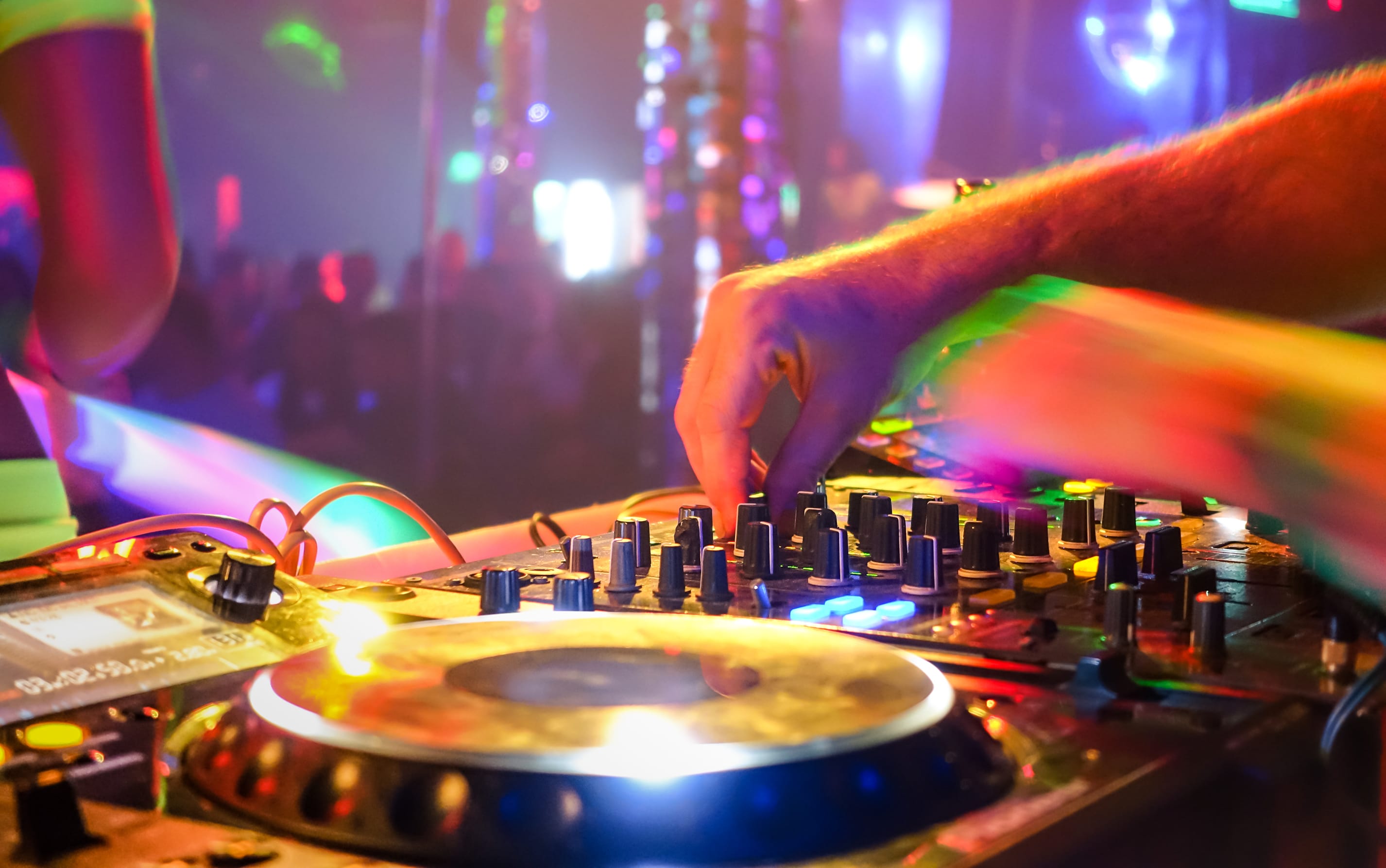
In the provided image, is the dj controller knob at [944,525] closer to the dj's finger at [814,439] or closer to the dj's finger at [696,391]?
the dj's finger at [814,439]

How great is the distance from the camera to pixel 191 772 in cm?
→ 42

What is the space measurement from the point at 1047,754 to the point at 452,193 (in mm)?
2836

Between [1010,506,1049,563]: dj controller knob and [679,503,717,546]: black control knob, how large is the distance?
24 cm

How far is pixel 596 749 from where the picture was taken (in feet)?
1.17

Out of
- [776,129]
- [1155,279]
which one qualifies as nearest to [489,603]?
[1155,279]

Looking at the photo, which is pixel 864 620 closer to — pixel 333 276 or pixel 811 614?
pixel 811 614

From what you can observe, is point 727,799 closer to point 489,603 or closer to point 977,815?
point 977,815

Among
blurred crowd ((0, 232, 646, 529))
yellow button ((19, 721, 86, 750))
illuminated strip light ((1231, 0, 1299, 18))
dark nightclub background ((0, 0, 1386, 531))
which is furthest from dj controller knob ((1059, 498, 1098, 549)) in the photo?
illuminated strip light ((1231, 0, 1299, 18))

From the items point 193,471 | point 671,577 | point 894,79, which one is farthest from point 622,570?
point 894,79

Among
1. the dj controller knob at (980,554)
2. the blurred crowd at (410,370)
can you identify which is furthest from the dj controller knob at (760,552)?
the blurred crowd at (410,370)

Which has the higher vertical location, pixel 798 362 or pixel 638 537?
pixel 798 362

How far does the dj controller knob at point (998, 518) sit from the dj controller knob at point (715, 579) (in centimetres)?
21

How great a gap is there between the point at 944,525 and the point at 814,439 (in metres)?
0.20

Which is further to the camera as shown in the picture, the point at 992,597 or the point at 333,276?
the point at 333,276
